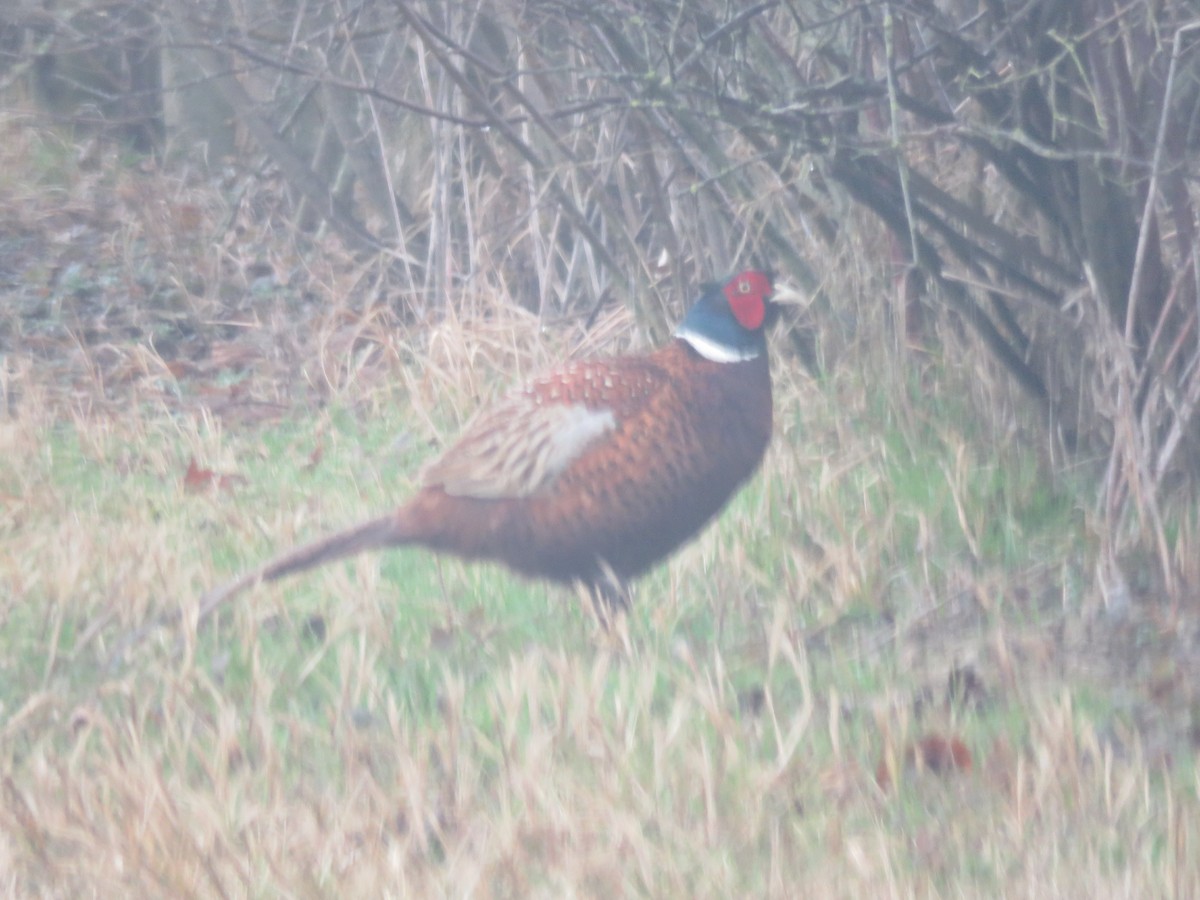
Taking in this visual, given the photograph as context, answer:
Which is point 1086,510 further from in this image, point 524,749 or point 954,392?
point 524,749

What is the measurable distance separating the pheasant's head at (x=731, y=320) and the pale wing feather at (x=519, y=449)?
12.7 inches

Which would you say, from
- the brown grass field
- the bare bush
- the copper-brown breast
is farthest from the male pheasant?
the bare bush

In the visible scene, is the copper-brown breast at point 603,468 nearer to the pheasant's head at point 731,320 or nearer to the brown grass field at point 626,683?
the pheasant's head at point 731,320

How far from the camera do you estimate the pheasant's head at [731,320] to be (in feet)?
11.8

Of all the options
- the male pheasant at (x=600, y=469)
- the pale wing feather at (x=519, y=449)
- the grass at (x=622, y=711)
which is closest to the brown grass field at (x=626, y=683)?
the grass at (x=622, y=711)

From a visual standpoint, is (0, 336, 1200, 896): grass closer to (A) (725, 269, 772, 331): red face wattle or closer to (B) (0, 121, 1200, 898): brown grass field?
(B) (0, 121, 1200, 898): brown grass field

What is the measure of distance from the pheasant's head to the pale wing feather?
322mm

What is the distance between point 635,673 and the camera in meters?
3.09

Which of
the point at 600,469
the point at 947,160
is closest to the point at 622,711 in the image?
the point at 600,469

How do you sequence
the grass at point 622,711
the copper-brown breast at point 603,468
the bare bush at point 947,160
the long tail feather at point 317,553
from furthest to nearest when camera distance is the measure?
1. the long tail feather at point 317,553
2. the copper-brown breast at point 603,468
3. the bare bush at point 947,160
4. the grass at point 622,711

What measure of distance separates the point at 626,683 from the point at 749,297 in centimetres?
109

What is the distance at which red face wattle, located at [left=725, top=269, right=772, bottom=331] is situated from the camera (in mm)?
3666

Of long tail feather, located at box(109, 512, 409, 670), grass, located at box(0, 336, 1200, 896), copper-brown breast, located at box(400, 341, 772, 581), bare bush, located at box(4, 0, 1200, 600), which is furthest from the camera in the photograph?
long tail feather, located at box(109, 512, 409, 670)

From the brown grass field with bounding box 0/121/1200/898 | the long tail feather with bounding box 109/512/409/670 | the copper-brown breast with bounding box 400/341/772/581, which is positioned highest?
the copper-brown breast with bounding box 400/341/772/581
